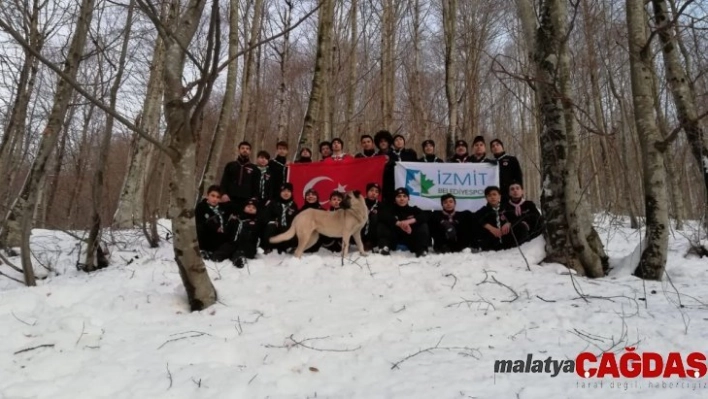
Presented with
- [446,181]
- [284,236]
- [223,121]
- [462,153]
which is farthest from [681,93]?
[223,121]

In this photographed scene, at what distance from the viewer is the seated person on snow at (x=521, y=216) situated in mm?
6258

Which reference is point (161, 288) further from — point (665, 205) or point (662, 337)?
point (665, 205)

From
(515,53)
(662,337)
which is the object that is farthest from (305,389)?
(515,53)

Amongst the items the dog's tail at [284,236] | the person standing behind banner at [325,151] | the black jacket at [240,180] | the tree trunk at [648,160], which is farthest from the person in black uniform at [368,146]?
the tree trunk at [648,160]

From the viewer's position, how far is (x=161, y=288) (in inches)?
180

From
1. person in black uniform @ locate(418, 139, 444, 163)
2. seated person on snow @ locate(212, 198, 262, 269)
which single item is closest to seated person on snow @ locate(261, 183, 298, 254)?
seated person on snow @ locate(212, 198, 262, 269)

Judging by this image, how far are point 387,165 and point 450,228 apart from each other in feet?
Answer: 5.88

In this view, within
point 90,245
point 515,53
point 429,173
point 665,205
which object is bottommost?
point 90,245

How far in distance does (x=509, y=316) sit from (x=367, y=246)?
3.51 metres

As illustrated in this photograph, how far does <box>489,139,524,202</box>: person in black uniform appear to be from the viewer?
24.1 ft

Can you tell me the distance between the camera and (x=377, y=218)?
6.81 metres

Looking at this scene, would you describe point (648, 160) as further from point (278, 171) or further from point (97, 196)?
point (97, 196)

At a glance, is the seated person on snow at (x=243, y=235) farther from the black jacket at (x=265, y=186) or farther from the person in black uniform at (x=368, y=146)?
the person in black uniform at (x=368, y=146)

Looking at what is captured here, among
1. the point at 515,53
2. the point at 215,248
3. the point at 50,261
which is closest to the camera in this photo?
the point at 50,261
